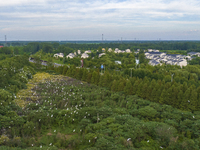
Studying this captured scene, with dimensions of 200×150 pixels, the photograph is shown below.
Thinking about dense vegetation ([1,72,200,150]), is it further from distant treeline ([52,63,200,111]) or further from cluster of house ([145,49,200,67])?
cluster of house ([145,49,200,67])

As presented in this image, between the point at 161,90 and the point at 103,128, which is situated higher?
the point at 161,90

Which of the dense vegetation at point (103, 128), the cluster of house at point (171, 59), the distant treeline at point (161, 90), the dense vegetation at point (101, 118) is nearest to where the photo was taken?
the dense vegetation at point (103, 128)

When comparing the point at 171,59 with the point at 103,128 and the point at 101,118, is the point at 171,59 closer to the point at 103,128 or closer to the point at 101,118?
the point at 101,118

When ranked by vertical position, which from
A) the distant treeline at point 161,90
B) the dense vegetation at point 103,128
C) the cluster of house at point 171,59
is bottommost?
the dense vegetation at point 103,128

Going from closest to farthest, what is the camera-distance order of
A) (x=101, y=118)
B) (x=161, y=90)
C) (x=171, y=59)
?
(x=101, y=118) → (x=161, y=90) → (x=171, y=59)

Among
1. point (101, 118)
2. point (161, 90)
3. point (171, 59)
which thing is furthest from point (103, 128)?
point (171, 59)

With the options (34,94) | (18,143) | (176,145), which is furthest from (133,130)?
(34,94)

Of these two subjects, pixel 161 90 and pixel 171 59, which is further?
pixel 171 59

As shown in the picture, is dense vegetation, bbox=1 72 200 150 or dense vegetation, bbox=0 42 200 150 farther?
dense vegetation, bbox=0 42 200 150

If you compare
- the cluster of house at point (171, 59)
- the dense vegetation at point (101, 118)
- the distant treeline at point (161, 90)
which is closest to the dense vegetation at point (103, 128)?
the dense vegetation at point (101, 118)

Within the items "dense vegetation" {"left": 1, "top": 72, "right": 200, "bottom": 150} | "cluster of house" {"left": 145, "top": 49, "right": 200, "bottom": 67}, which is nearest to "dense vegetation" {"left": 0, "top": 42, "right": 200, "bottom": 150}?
"dense vegetation" {"left": 1, "top": 72, "right": 200, "bottom": 150}

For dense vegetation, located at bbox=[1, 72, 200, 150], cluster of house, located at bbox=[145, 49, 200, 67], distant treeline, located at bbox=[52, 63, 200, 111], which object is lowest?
dense vegetation, located at bbox=[1, 72, 200, 150]

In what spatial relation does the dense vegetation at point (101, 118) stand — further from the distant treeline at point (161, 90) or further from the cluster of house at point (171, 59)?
the cluster of house at point (171, 59)
